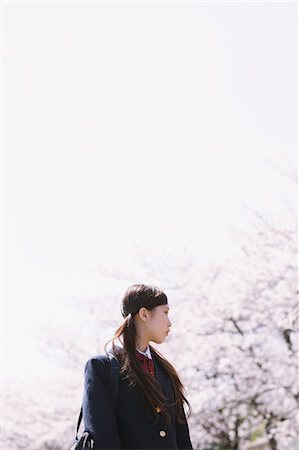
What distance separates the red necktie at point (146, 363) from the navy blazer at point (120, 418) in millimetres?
123

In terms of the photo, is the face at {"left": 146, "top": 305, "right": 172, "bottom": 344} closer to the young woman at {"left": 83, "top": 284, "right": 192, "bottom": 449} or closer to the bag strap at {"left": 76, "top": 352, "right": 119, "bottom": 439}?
the young woman at {"left": 83, "top": 284, "right": 192, "bottom": 449}

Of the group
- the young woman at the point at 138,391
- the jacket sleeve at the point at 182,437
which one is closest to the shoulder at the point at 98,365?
the young woman at the point at 138,391

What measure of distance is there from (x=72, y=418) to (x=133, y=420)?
907cm

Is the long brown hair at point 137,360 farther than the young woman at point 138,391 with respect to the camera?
Yes

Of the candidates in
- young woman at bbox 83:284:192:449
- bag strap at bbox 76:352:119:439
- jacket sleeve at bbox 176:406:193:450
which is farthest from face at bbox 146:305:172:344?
jacket sleeve at bbox 176:406:193:450

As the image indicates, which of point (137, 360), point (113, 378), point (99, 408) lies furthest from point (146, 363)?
point (99, 408)

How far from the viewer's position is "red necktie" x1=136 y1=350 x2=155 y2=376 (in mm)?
2579

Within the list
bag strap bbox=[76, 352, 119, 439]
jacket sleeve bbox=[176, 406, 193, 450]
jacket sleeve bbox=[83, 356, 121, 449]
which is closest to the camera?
jacket sleeve bbox=[83, 356, 121, 449]

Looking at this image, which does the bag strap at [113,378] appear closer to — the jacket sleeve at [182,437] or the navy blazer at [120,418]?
the navy blazer at [120,418]

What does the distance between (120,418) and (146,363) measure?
261 millimetres

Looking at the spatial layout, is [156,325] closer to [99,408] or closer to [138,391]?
[138,391]

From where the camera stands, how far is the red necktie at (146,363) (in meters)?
2.58

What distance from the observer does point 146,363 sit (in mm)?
2602

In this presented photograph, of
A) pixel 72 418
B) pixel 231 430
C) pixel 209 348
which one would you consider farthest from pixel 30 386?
pixel 209 348
